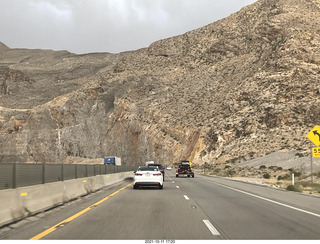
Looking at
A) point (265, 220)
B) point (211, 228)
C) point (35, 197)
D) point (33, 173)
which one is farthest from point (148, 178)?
point (211, 228)

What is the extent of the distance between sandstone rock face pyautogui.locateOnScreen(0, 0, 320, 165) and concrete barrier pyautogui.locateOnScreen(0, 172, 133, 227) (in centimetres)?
5019

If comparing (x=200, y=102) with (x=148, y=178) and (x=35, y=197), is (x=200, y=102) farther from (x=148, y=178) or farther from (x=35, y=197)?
(x=35, y=197)

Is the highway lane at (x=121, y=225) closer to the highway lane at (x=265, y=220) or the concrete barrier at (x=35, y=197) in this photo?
the highway lane at (x=265, y=220)

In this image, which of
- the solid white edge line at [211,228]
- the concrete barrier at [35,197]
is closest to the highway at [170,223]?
the solid white edge line at [211,228]

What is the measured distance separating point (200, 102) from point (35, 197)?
251 ft

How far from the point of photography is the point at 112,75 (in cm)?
10775

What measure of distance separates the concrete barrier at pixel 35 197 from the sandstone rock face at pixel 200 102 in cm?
5019

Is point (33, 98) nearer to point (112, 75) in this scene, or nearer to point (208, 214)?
point (112, 75)

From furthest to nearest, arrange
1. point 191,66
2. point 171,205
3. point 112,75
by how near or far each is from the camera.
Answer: point 112,75 → point 191,66 → point 171,205

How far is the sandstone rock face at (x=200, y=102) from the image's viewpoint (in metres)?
70.7

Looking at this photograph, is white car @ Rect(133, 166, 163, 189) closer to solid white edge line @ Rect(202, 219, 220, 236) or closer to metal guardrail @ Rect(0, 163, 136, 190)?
metal guardrail @ Rect(0, 163, 136, 190)

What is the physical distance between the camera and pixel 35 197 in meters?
11.7
